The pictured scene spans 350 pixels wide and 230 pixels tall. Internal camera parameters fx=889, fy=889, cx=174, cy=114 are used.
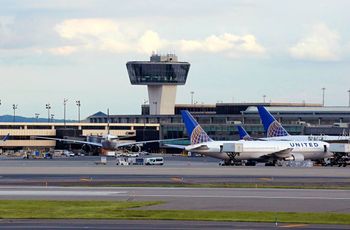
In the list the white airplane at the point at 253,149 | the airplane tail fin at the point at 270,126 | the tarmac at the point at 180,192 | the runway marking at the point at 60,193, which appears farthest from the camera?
the airplane tail fin at the point at 270,126

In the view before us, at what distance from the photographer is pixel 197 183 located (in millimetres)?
75312

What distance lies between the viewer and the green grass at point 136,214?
46469 millimetres

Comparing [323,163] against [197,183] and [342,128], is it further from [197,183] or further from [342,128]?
[342,128]

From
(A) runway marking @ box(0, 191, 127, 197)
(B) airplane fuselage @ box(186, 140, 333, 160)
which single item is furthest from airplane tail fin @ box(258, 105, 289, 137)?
(A) runway marking @ box(0, 191, 127, 197)

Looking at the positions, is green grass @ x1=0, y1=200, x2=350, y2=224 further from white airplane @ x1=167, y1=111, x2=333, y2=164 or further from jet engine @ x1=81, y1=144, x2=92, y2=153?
jet engine @ x1=81, y1=144, x2=92, y2=153

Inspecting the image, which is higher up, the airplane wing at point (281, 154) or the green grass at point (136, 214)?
the airplane wing at point (281, 154)

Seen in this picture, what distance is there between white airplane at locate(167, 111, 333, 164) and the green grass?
6865 centimetres

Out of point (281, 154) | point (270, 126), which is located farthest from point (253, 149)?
point (270, 126)

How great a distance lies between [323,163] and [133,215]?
84585 millimetres

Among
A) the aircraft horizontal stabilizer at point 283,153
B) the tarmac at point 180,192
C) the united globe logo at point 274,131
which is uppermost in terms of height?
the united globe logo at point 274,131

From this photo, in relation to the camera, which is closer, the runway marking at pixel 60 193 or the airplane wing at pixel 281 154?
the runway marking at pixel 60 193

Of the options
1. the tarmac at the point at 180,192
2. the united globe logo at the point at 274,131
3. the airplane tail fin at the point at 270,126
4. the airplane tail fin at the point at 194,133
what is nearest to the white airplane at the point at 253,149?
the airplane tail fin at the point at 194,133

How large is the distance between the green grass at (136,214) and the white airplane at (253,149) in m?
68.7

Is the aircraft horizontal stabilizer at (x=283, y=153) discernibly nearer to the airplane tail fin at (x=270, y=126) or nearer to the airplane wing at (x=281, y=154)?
the airplane wing at (x=281, y=154)
